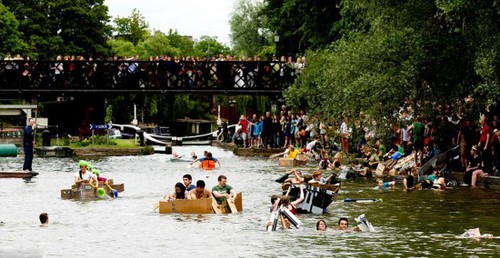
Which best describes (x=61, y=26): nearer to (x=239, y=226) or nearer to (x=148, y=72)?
(x=148, y=72)

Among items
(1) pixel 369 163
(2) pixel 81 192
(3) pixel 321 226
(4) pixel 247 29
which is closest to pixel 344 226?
(3) pixel 321 226

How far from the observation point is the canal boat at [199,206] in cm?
3581

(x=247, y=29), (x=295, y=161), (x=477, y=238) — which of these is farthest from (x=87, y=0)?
(x=477, y=238)

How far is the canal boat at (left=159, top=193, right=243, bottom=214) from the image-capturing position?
35.8 m

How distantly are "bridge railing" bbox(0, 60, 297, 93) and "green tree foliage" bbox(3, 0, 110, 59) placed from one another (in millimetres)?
25050

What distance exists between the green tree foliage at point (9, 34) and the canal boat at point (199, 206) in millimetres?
62867

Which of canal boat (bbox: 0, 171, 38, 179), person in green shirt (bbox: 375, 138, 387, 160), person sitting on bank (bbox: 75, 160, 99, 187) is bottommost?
canal boat (bbox: 0, 171, 38, 179)

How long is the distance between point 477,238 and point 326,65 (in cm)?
2637

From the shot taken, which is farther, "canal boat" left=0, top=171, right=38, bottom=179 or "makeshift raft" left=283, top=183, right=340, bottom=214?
"canal boat" left=0, top=171, right=38, bottom=179

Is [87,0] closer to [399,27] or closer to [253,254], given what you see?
[399,27]

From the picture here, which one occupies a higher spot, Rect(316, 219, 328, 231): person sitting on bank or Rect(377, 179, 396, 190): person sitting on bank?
Rect(377, 179, 396, 190): person sitting on bank

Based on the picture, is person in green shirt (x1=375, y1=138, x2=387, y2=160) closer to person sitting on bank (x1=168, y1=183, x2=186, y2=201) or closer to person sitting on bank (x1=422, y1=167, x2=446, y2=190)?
person sitting on bank (x1=422, y1=167, x2=446, y2=190)

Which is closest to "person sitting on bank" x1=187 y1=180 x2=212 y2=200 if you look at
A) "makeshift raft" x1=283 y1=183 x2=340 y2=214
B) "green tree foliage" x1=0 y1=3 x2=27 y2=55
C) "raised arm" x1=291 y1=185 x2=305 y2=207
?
"makeshift raft" x1=283 y1=183 x2=340 y2=214

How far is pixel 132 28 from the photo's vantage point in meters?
168
